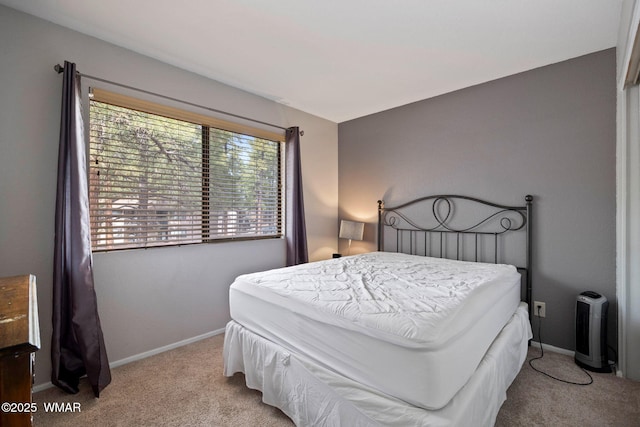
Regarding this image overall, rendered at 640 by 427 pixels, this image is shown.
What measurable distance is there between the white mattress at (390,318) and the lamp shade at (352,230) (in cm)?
129

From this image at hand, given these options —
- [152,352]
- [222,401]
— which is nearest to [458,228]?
[222,401]

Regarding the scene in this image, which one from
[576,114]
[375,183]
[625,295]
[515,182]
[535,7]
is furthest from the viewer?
[375,183]

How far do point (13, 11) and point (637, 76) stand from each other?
4048 millimetres

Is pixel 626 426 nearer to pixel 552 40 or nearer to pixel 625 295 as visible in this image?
pixel 625 295

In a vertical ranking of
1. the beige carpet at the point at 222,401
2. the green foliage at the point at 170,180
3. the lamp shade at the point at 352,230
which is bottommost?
the beige carpet at the point at 222,401

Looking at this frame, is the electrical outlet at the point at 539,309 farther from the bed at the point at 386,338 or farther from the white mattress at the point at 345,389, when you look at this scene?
the white mattress at the point at 345,389

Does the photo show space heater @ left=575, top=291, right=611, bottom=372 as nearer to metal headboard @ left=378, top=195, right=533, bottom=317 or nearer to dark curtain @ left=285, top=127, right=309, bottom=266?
metal headboard @ left=378, top=195, right=533, bottom=317

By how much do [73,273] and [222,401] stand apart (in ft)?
4.20

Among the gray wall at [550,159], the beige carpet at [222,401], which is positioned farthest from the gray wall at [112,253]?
the gray wall at [550,159]

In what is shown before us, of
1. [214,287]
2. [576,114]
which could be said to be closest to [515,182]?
[576,114]

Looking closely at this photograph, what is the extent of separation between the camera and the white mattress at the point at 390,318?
3.99 ft

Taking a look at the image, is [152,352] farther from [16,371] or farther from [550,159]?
[550,159]

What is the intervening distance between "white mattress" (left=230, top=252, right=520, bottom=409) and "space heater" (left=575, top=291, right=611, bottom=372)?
0.42 m

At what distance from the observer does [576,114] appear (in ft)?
8.00
